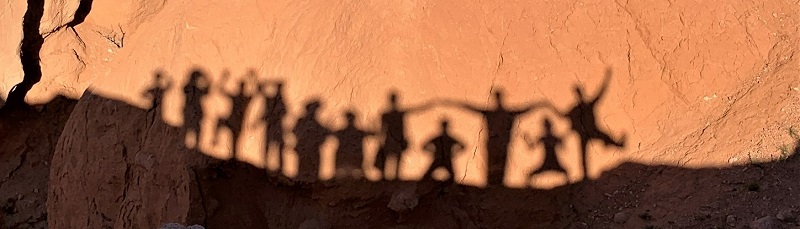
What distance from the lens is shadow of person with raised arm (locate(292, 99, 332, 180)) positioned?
14.9 ft

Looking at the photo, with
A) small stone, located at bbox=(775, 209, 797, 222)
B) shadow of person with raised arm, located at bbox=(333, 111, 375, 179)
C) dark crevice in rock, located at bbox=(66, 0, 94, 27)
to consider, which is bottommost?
small stone, located at bbox=(775, 209, 797, 222)

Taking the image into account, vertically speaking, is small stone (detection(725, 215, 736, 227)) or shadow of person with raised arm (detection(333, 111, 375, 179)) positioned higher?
shadow of person with raised arm (detection(333, 111, 375, 179))

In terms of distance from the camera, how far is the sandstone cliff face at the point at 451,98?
14.9 feet

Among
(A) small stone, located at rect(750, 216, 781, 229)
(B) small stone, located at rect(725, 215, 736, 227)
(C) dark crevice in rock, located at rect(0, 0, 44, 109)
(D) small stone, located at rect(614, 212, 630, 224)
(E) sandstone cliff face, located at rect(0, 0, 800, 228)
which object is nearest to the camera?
(A) small stone, located at rect(750, 216, 781, 229)

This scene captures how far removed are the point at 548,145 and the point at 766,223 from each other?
4.63ft

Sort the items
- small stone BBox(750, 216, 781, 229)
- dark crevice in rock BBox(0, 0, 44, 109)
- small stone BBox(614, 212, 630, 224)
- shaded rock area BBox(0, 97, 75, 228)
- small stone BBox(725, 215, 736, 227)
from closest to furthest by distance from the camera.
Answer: small stone BBox(750, 216, 781, 229)
small stone BBox(725, 215, 736, 227)
small stone BBox(614, 212, 630, 224)
dark crevice in rock BBox(0, 0, 44, 109)
shaded rock area BBox(0, 97, 75, 228)

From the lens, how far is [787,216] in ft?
12.7

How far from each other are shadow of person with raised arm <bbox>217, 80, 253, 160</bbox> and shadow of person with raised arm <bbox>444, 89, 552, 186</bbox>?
1594 mm

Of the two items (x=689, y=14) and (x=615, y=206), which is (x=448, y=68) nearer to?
(x=615, y=206)

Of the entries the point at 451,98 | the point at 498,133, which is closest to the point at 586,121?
the point at 498,133

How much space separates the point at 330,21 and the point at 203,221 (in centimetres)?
166

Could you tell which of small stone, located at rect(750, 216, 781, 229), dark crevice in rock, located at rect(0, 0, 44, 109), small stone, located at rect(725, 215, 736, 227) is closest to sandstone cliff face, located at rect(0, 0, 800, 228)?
small stone, located at rect(725, 215, 736, 227)

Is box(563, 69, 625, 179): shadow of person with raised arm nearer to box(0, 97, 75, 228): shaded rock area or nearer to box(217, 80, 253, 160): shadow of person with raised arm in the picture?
box(217, 80, 253, 160): shadow of person with raised arm

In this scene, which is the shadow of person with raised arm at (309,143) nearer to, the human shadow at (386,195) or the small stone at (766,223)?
the human shadow at (386,195)
